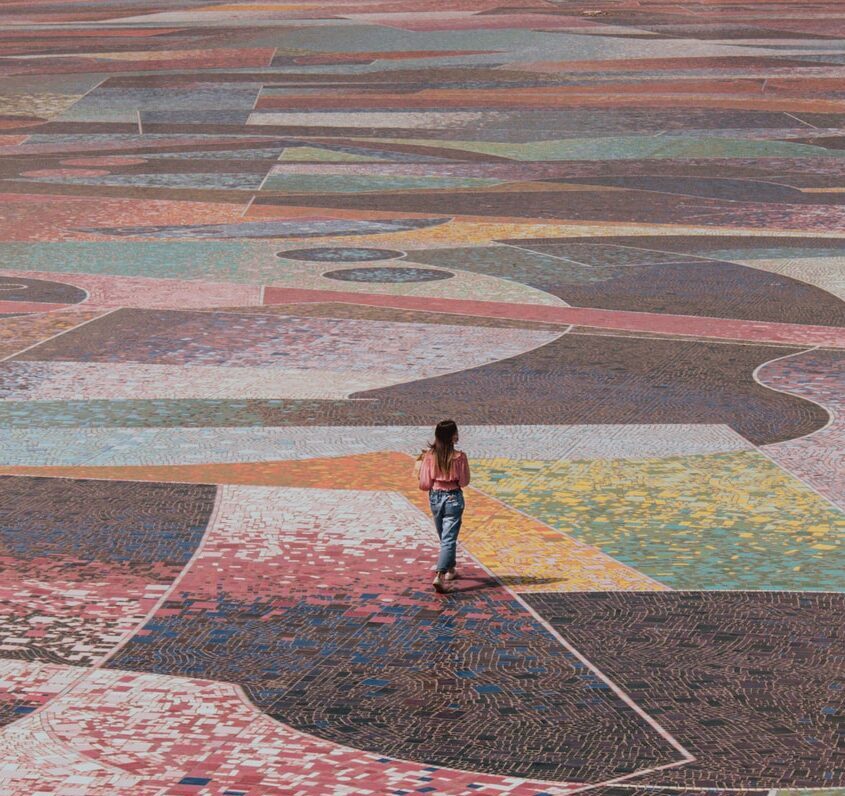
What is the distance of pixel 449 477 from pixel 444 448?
20cm

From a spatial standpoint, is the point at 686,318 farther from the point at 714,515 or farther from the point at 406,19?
the point at 406,19

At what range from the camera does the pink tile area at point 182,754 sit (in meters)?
8.88

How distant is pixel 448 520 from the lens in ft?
38.8

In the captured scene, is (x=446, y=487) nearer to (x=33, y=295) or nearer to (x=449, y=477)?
(x=449, y=477)

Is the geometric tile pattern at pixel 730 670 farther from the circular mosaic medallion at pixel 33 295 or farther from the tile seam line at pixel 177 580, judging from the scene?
the circular mosaic medallion at pixel 33 295

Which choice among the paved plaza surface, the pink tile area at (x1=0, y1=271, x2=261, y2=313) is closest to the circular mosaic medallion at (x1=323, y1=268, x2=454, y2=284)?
the paved plaza surface

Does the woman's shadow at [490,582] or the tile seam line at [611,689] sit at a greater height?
the woman's shadow at [490,582]

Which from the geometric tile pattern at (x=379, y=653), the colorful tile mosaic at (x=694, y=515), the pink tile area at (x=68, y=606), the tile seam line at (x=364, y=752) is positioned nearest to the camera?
the tile seam line at (x=364, y=752)

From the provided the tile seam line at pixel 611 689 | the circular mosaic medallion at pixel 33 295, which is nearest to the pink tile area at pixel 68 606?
the tile seam line at pixel 611 689

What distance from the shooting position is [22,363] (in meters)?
19.7

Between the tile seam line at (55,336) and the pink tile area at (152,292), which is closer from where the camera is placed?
the tile seam line at (55,336)

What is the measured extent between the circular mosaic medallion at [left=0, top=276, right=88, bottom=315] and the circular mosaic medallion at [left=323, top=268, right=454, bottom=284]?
384cm

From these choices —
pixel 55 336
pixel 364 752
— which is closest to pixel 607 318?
pixel 55 336

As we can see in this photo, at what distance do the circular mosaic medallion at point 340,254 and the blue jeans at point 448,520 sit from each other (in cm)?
1535
